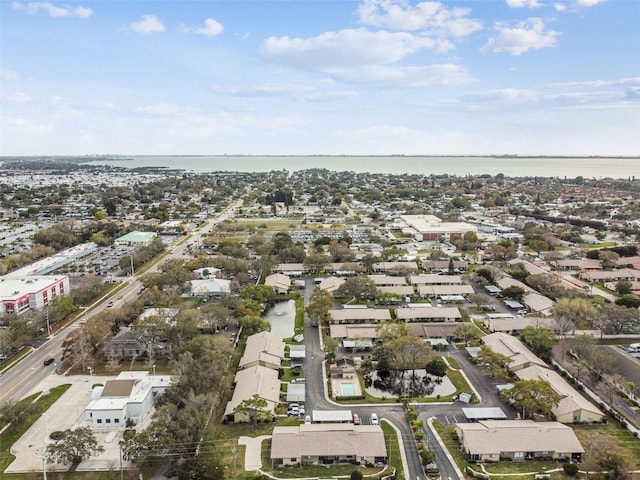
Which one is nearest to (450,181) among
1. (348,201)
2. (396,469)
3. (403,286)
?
(348,201)

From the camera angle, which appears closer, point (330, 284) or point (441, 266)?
point (330, 284)

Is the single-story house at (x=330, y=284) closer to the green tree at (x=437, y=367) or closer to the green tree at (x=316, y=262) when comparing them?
the green tree at (x=316, y=262)

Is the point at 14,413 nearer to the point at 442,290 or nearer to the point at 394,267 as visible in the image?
the point at 442,290

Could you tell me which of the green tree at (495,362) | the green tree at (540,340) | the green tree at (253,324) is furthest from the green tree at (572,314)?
the green tree at (253,324)

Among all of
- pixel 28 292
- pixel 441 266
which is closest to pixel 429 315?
pixel 441 266

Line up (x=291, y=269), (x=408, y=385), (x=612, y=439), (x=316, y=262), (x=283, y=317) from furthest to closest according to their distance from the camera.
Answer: (x=291, y=269) < (x=316, y=262) < (x=283, y=317) < (x=408, y=385) < (x=612, y=439)

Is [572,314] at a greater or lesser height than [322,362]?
greater
